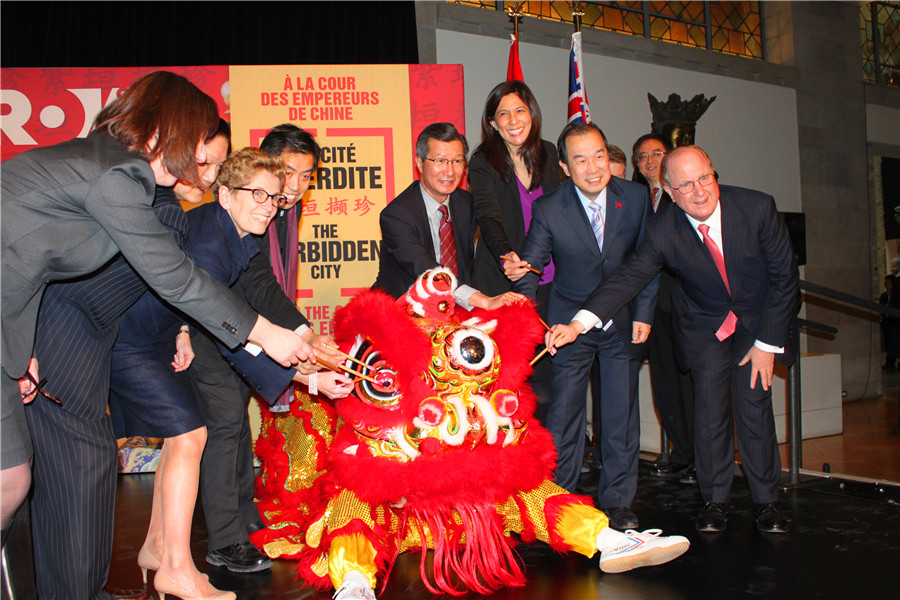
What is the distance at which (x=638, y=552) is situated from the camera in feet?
6.90

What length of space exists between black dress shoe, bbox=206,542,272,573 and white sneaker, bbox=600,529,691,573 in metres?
1.19

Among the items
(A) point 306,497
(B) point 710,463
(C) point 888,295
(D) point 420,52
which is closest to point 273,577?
(A) point 306,497

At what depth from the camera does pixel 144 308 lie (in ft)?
6.70

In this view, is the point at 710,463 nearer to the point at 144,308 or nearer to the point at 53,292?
the point at 144,308

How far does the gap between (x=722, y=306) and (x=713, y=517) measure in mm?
825

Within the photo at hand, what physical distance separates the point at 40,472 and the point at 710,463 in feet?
→ 7.64

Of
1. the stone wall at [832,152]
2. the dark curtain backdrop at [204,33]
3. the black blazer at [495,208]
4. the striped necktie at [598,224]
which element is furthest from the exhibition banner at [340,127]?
the stone wall at [832,152]

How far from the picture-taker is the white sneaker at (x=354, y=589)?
1.90m

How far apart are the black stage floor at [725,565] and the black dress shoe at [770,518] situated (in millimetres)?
37

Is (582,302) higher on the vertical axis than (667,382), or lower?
higher

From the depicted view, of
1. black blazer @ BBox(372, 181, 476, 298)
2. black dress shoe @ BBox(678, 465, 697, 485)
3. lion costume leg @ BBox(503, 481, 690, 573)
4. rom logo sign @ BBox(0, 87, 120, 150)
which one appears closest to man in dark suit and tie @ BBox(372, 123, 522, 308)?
black blazer @ BBox(372, 181, 476, 298)

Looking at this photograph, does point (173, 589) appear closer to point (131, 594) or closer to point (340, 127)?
point (131, 594)

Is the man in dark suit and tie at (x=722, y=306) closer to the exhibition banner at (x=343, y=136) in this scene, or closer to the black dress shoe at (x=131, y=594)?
the black dress shoe at (x=131, y=594)

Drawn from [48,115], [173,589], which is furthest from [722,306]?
[48,115]
